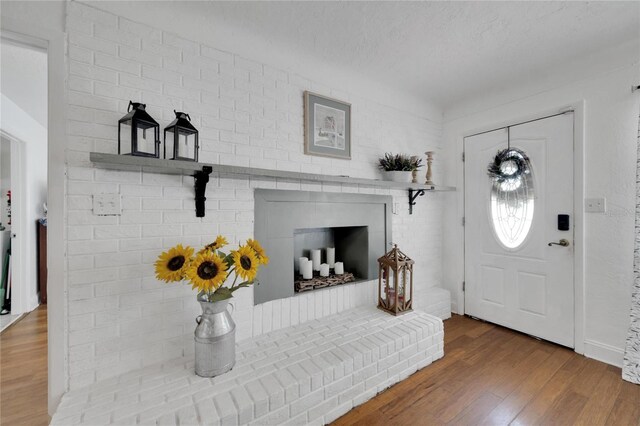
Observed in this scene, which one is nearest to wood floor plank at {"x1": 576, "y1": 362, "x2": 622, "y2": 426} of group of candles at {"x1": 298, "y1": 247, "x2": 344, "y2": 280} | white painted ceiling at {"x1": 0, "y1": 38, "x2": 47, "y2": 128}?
group of candles at {"x1": 298, "y1": 247, "x2": 344, "y2": 280}

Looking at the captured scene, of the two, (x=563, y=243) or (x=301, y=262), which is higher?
(x=563, y=243)

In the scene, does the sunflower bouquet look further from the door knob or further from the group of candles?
the door knob

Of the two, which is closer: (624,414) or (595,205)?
(624,414)

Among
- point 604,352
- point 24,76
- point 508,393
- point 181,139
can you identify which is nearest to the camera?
point 181,139

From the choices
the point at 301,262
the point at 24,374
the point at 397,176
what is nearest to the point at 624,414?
the point at 397,176

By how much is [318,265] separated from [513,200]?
6.32ft

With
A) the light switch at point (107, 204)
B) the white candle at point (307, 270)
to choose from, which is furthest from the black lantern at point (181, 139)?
the white candle at point (307, 270)

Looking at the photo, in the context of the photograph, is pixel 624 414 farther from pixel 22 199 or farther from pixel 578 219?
pixel 22 199

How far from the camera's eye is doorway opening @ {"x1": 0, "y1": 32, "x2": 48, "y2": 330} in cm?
267

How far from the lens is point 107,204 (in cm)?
144

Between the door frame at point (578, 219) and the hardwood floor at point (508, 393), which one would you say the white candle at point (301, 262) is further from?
the door frame at point (578, 219)

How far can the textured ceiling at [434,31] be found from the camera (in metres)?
1.62

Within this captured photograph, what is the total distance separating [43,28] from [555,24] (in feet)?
9.58

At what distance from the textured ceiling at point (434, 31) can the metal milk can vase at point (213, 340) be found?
67.5 inches
